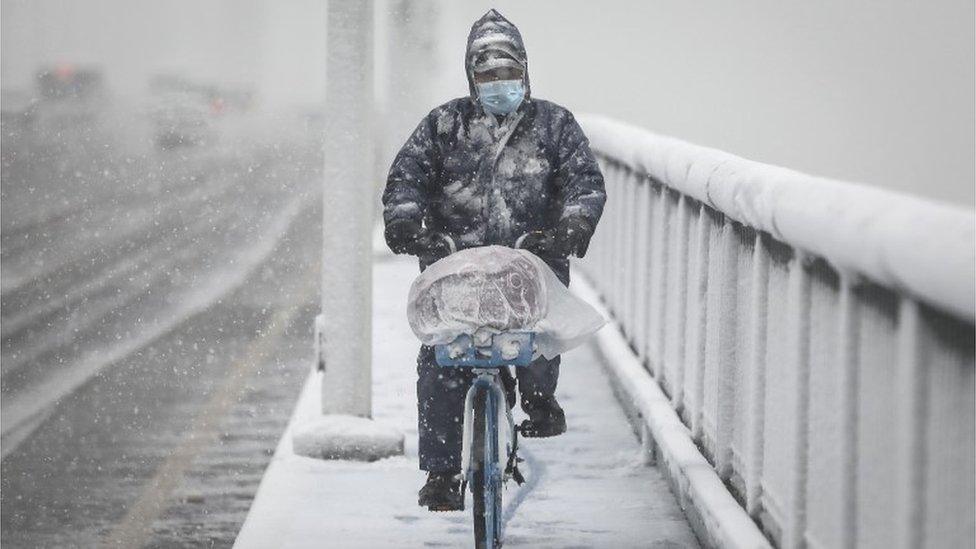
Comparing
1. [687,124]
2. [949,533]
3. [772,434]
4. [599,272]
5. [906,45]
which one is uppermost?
[949,533]

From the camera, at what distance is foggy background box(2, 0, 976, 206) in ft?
264

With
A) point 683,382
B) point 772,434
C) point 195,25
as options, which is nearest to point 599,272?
point 683,382

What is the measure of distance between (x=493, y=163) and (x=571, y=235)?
1.61ft

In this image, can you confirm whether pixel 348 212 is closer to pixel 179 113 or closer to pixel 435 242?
pixel 435 242

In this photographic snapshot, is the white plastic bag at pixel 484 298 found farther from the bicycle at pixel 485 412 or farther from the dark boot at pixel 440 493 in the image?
the dark boot at pixel 440 493

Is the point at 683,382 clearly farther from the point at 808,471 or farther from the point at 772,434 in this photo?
the point at 808,471

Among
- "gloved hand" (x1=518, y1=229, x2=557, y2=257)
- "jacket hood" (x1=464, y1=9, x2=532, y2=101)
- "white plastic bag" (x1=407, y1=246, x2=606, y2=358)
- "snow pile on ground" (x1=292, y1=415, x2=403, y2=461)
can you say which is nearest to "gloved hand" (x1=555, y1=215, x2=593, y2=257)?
"gloved hand" (x1=518, y1=229, x2=557, y2=257)

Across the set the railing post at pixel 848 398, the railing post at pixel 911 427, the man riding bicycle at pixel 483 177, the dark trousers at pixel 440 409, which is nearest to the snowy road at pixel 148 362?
the dark trousers at pixel 440 409

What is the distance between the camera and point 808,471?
4.88 m

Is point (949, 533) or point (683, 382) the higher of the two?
point (949, 533)

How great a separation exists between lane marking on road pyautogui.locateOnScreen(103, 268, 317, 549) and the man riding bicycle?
1.67 metres

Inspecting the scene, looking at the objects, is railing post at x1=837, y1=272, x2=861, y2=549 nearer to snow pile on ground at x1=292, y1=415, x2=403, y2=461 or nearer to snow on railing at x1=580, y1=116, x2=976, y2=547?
snow on railing at x1=580, y1=116, x2=976, y2=547

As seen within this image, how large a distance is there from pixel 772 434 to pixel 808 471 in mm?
492

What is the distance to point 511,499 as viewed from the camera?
23.2ft
